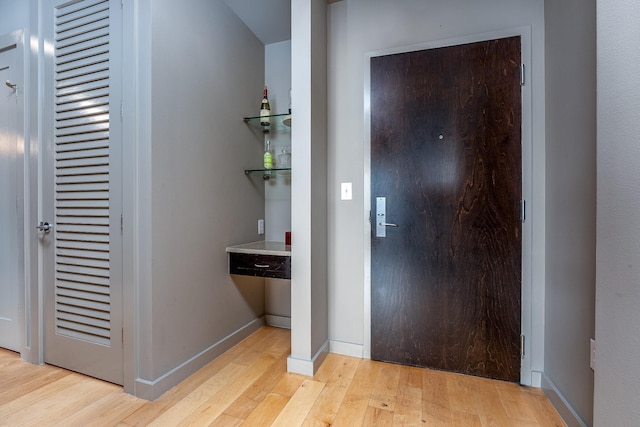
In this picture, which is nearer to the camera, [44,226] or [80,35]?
[80,35]

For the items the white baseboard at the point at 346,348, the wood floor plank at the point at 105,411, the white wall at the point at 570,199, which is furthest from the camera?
the white baseboard at the point at 346,348

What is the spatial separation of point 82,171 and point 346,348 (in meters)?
2.08

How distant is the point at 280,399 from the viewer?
1556 millimetres

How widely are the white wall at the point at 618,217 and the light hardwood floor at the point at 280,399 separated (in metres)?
0.68

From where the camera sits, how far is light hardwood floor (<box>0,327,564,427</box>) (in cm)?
139

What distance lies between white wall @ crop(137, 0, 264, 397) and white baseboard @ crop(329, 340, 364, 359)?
78cm

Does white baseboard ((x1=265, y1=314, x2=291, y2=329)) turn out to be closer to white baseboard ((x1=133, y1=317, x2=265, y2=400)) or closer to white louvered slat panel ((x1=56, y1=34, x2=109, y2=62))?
white baseboard ((x1=133, y1=317, x2=265, y2=400))

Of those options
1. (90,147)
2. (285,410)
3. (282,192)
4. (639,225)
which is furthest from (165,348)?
(639,225)

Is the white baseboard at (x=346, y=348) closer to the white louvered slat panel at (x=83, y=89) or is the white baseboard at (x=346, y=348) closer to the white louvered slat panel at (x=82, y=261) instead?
the white louvered slat panel at (x=82, y=261)

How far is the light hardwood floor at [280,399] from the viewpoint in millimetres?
1395

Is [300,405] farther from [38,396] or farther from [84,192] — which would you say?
[84,192]

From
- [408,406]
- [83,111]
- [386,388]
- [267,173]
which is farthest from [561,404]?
[83,111]

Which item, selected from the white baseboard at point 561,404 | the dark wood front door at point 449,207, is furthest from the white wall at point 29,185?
the white baseboard at point 561,404

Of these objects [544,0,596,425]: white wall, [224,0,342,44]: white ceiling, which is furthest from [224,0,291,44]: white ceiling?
[544,0,596,425]: white wall
